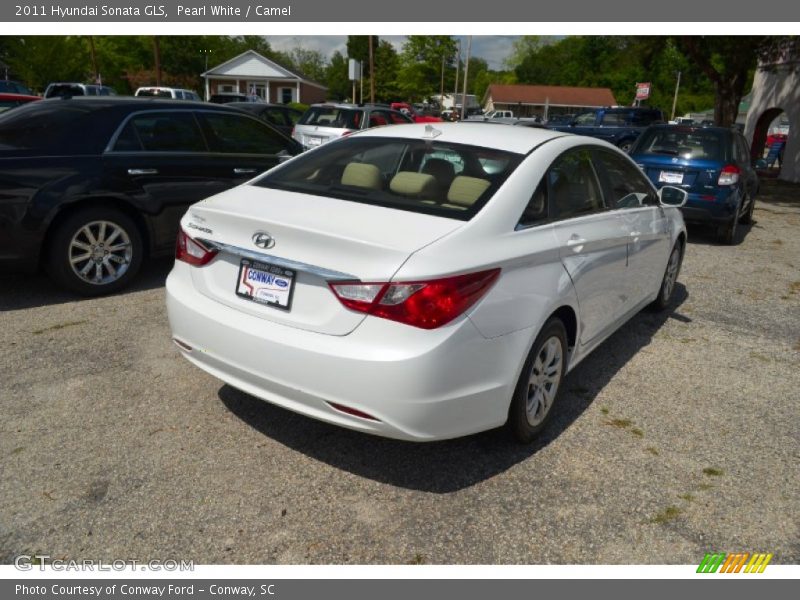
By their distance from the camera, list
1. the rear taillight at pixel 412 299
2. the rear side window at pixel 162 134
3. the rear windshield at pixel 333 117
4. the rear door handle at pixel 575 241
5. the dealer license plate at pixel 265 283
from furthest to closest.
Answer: the rear windshield at pixel 333 117, the rear side window at pixel 162 134, the rear door handle at pixel 575 241, the dealer license plate at pixel 265 283, the rear taillight at pixel 412 299

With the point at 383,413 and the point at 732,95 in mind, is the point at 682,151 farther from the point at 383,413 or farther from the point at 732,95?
the point at 732,95

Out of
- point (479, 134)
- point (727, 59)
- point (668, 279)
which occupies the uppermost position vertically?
point (727, 59)

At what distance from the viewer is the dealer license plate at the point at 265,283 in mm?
2895

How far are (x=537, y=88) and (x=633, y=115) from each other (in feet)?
272

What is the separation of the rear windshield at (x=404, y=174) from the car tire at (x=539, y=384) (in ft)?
2.49

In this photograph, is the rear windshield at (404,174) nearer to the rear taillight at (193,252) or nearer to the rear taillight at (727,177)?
the rear taillight at (193,252)

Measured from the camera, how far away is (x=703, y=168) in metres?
8.95

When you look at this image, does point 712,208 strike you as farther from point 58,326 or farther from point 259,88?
point 259,88

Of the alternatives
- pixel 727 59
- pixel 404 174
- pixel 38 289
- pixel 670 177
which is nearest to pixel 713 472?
pixel 404 174

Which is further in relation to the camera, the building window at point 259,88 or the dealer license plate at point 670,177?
the building window at point 259,88

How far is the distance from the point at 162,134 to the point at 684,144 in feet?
23.0

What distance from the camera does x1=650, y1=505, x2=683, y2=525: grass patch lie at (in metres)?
2.98

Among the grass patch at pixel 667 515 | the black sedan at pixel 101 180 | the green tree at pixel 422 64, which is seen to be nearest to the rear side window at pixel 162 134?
the black sedan at pixel 101 180

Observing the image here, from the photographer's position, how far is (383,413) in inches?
108
